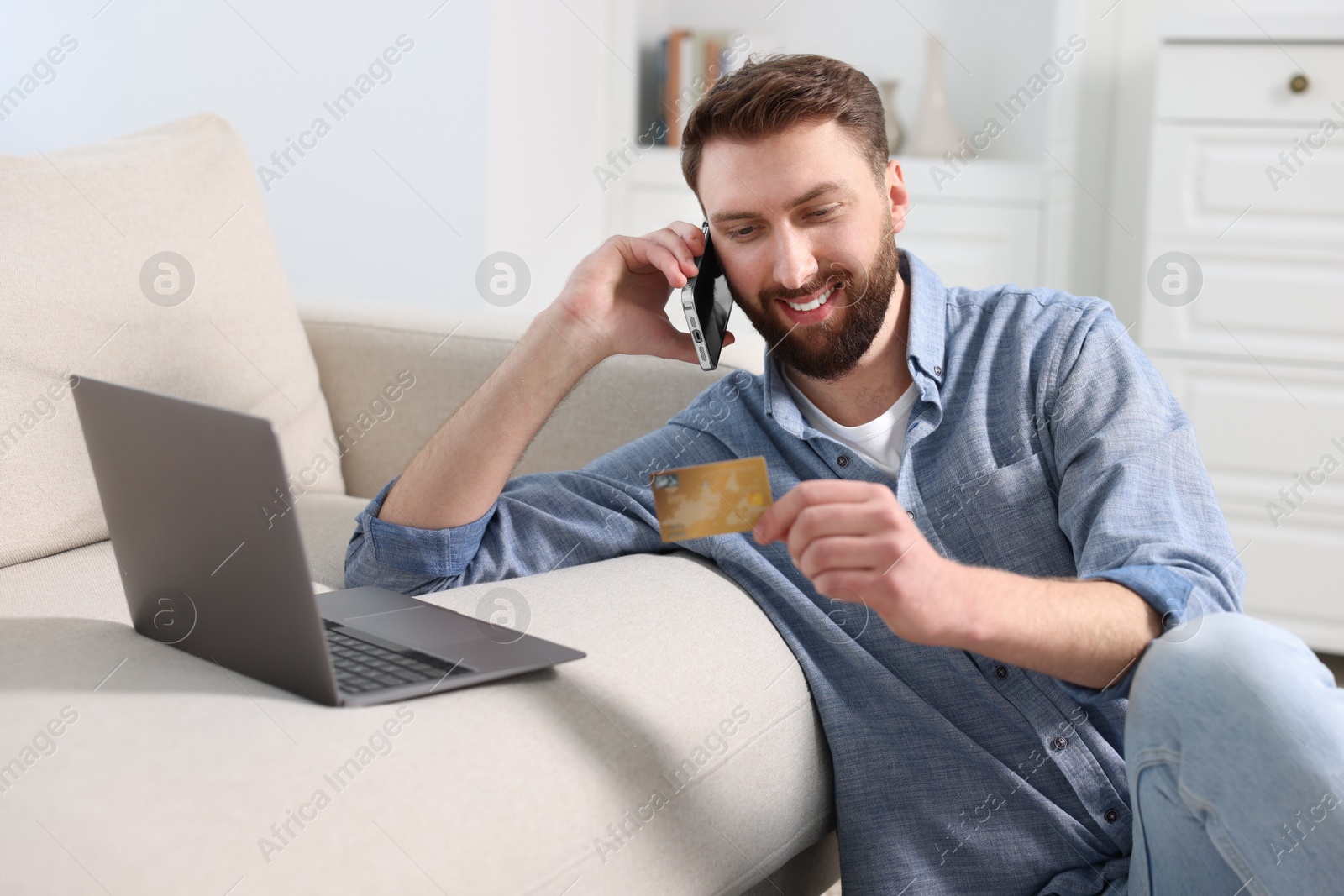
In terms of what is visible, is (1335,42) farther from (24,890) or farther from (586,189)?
(24,890)

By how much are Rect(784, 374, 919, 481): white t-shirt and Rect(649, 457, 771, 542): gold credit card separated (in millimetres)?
375

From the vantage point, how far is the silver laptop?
2.44ft

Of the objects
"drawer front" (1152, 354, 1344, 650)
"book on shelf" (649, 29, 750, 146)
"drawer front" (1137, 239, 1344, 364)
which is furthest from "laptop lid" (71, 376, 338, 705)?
"book on shelf" (649, 29, 750, 146)

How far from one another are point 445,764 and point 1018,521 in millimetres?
593

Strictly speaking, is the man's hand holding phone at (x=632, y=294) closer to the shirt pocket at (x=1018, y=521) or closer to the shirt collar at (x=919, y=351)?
the shirt collar at (x=919, y=351)

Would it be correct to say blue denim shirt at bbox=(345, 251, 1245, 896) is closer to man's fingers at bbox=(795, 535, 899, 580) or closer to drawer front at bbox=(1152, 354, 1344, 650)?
man's fingers at bbox=(795, 535, 899, 580)

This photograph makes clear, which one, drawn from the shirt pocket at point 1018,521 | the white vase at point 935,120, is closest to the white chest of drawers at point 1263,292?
the white vase at point 935,120

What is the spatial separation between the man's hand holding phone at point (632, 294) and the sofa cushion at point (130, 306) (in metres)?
0.41

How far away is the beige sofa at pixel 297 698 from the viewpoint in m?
0.67

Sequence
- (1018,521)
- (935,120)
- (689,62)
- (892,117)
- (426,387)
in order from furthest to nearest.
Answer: (689,62) → (892,117) → (935,120) → (426,387) → (1018,521)

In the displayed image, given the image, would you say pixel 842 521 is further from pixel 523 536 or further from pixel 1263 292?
pixel 1263 292

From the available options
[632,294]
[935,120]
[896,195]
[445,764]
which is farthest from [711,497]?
[935,120]

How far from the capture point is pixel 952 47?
308 centimetres

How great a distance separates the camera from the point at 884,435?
122 centimetres
